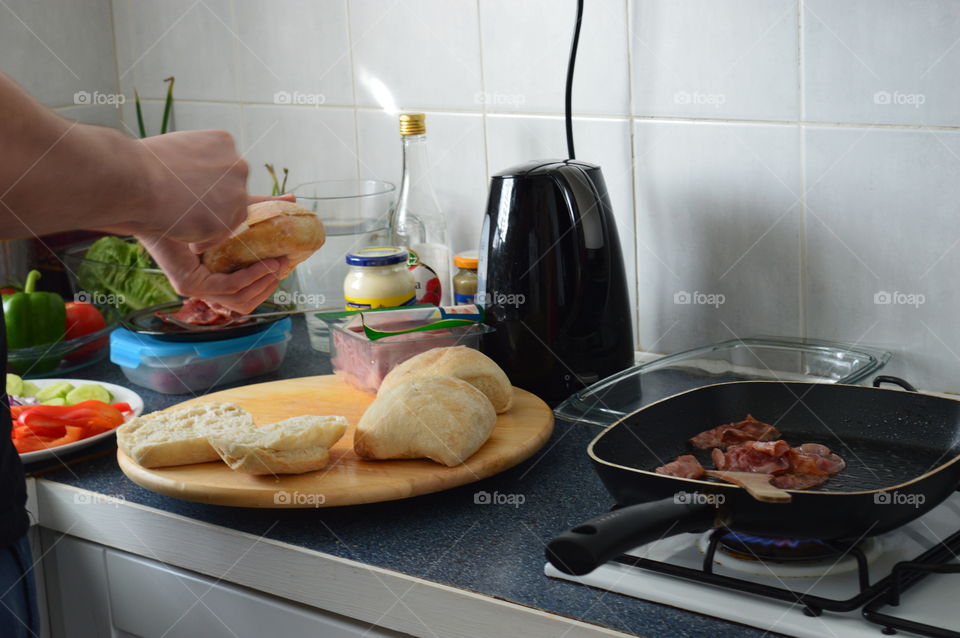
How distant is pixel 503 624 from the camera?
737mm

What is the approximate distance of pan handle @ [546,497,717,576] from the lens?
2.00 feet

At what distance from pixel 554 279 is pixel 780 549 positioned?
0.46 meters

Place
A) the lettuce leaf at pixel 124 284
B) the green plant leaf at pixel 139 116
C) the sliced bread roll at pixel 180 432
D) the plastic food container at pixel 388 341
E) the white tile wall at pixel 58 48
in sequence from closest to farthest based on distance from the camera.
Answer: the sliced bread roll at pixel 180 432 → the plastic food container at pixel 388 341 → the lettuce leaf at pixel 124 284 → the white tile wall at pixel 58 48 → the green plant leaf at pixel 139 116

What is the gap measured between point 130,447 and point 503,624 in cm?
43

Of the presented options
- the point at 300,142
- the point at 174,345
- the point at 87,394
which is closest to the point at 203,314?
the point at 174,345

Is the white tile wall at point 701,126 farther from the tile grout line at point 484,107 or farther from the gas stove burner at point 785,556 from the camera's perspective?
the gas stove burner at point 785,556

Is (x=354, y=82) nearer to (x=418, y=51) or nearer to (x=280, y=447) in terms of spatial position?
(x=418, y=51)

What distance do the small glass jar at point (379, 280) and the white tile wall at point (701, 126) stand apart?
21cm

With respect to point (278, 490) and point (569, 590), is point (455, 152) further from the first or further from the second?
point (569, 590)

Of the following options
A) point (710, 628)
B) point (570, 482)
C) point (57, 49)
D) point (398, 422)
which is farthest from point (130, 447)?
point (57, 49)

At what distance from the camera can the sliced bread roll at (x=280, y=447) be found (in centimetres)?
88

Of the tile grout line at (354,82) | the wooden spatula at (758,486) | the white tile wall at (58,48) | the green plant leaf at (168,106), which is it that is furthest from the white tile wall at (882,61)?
the white tile wall at (58,48)

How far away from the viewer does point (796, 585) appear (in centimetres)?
71

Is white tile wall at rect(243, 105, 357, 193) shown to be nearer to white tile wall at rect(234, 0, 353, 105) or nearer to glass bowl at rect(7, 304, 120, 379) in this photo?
white tile wall at rect(234, 0, 353, 105)
